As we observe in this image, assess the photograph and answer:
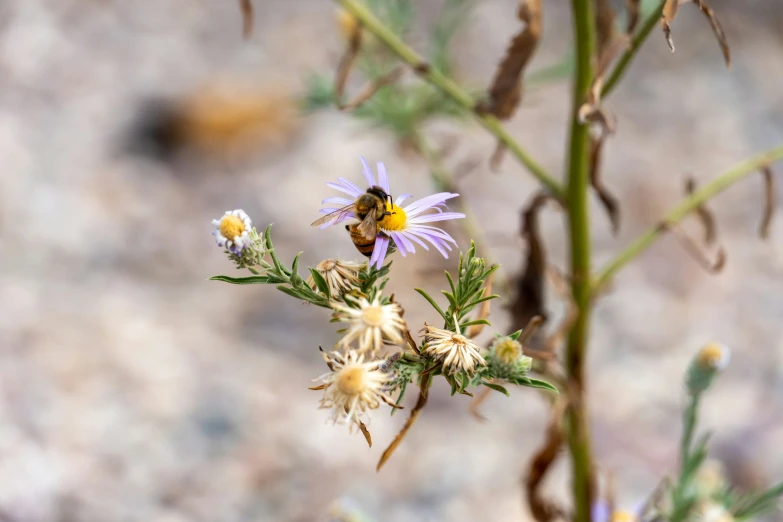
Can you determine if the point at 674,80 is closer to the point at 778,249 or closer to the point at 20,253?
the point at 778,249

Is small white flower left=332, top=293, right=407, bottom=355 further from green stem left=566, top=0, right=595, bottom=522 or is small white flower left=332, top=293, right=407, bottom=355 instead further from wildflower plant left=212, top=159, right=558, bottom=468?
green stem left=566, top=0, right=595, bottom=522

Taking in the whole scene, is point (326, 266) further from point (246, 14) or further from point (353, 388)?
point (246, 14)

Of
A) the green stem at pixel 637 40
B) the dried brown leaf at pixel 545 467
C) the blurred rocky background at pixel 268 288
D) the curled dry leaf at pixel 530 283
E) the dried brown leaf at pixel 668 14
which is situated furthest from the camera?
the blurred rocky background at pixel 268 288

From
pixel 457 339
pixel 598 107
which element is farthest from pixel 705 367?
pixel 457 339

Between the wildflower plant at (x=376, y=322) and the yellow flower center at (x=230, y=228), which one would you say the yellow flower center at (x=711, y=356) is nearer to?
the wildflower plant at (x=376, y=322)

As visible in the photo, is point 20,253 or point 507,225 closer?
point 20,253

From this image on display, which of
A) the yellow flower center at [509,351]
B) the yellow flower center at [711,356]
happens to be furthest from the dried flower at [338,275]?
the yellow flower center at [711,356]

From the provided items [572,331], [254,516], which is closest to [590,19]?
[572,331]
